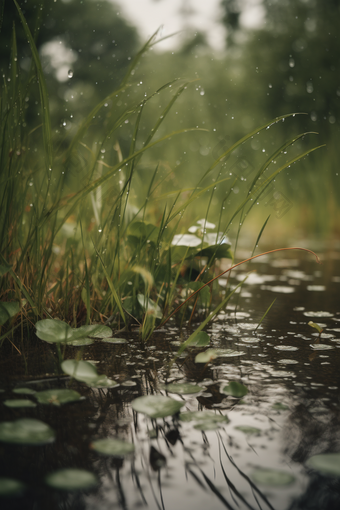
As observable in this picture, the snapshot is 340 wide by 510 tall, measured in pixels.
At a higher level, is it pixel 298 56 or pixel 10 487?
pixel 298 56

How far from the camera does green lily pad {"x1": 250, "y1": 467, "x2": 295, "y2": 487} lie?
1.89 ft

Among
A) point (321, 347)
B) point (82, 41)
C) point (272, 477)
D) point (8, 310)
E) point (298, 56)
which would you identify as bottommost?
point (272, 477)

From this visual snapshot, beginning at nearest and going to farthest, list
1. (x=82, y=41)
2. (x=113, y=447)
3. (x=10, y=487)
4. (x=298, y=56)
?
(x=10, y=487) → (x=113, y=447) → (x=298, y=56) → (x=82, y=41)

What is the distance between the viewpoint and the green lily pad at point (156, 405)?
719 mm

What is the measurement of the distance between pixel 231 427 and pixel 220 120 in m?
10.5

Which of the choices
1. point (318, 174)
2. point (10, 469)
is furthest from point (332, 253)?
point (10, 469)

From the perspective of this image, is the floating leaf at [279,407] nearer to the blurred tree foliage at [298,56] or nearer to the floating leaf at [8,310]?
the floating leaf at [8,310]

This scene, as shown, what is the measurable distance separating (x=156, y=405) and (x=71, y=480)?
212 millimetres

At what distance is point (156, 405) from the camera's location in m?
0.74

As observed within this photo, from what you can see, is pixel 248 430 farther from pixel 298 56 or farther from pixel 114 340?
pixel 298 56

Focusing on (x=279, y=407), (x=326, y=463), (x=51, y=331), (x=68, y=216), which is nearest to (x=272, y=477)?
(x=326, y=463)

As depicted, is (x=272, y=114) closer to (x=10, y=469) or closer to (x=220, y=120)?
(x=220, y=120)

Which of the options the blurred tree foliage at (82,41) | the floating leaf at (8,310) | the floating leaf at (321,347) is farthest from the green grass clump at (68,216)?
the blurred tree foliage at (82,41)

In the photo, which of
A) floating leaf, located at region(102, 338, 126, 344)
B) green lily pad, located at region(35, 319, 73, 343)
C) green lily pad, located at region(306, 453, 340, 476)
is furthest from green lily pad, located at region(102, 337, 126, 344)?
green lily pad, located at region(306, 453, 340, 476)
